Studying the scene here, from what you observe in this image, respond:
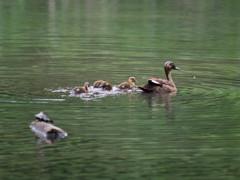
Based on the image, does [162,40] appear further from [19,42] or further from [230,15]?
[230,15]

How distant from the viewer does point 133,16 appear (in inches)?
1134

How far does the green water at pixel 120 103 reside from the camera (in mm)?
8211

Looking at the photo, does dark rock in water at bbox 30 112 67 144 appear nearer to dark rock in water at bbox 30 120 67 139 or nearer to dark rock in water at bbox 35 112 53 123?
dark rock in water at bbox 30 120 67 139

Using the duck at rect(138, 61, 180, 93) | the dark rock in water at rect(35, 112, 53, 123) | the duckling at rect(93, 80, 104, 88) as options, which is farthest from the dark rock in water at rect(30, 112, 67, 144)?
the duck at rect(138, 61, 180, 93)

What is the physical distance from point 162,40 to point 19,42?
4.46 metres

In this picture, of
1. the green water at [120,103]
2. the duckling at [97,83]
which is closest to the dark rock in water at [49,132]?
the green water at [120,103]

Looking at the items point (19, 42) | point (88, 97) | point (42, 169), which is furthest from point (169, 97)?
point (19, 42)

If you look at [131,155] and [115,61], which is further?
[115,61]

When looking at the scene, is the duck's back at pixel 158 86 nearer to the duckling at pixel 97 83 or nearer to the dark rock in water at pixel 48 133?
the duckling at pixel 97 83

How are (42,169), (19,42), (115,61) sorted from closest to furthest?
(42,169) < (115,61) < (19,42)

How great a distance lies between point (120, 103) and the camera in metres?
11.8

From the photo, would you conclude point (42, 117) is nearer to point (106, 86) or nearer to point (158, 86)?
point (106, 86)

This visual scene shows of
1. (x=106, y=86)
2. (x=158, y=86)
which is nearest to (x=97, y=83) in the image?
(x=106, y=86)

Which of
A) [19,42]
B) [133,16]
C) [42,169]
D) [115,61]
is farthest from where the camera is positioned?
[133,16]
